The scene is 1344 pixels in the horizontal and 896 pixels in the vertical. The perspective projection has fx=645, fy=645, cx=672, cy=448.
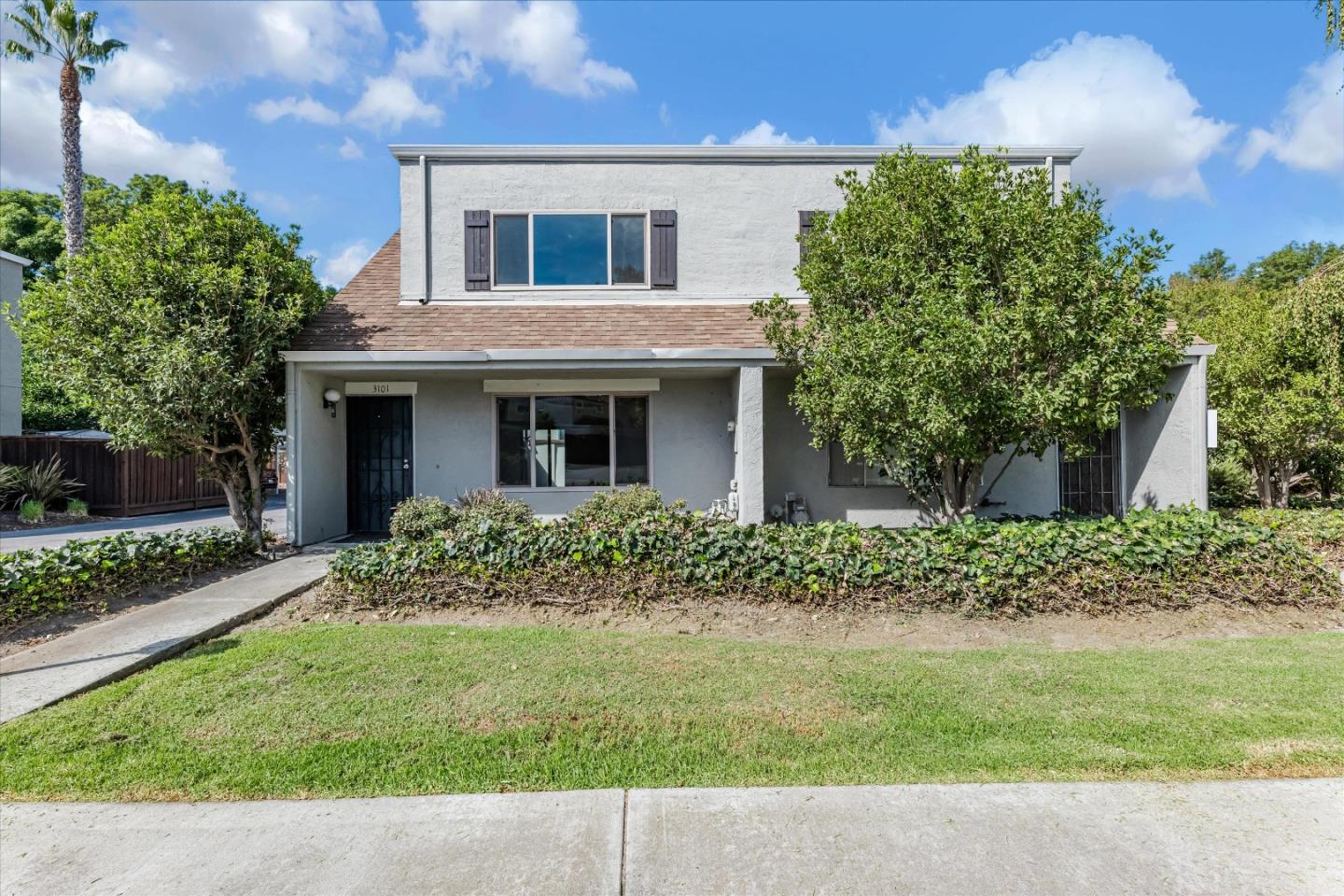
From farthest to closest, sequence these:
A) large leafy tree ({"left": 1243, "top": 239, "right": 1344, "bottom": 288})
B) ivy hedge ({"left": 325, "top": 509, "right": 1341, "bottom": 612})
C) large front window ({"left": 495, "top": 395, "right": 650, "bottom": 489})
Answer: large leafy tree ({"left": 1243, "top": 239, "right": 1344, "bottom": 288})
large front window ({"left": 495, "top": 395, "right": 650, "bottom": 489})
ivy hedge ({"left": 325, "top": 509, "right": 1341, "bottom": 612})

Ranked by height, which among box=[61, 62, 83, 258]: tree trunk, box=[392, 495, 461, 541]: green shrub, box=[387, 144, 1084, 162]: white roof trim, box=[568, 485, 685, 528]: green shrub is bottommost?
box=[392, 495, 461, 541]: green shrub

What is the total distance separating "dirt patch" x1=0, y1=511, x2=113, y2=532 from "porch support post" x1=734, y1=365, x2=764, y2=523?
44.1ft

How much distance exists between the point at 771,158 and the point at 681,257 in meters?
2.20

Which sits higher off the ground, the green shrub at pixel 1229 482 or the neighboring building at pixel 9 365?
the neighboring building at pixel 9 365

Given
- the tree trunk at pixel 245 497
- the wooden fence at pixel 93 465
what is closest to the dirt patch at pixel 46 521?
the wooden fence at pixel 93 465

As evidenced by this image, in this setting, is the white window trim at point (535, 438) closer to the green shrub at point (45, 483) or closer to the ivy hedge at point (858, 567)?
the ivy hedge at point (858, 567)

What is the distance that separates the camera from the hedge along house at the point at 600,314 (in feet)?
34.0

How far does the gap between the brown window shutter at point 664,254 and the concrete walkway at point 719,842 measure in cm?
864

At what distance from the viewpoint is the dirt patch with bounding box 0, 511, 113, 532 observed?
488 inches

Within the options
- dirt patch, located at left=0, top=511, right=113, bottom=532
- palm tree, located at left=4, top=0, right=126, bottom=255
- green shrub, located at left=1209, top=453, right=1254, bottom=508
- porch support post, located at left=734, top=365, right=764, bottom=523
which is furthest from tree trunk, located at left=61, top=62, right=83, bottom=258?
green shrub, located at left=1209, top=453, right=1254, bottom=508

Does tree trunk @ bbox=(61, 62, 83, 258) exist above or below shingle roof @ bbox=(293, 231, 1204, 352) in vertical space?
above

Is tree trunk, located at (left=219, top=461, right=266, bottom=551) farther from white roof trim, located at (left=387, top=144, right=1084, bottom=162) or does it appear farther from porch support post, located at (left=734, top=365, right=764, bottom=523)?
porch support post, located at (left=734, top=365, right=764, bottom=523)

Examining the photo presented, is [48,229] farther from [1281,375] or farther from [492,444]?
[1281,375]

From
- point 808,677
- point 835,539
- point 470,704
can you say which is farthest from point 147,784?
point 835,539
